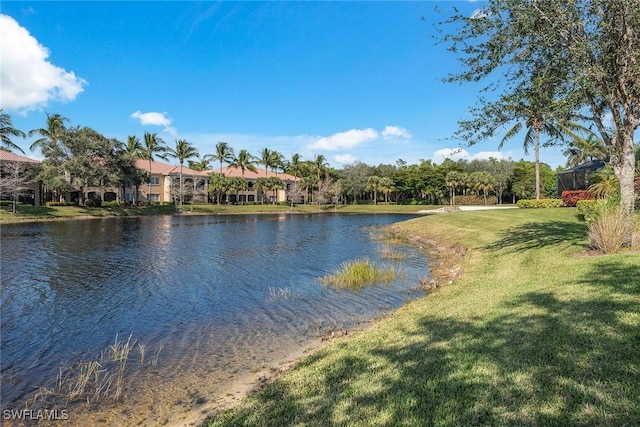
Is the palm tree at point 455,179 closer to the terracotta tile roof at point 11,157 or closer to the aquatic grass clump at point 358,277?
the aquatic grass clump at point 358,277

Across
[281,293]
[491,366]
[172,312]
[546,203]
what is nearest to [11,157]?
[172,312]

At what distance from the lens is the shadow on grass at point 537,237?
14078 mm

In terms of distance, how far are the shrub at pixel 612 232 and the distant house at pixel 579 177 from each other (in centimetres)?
3050

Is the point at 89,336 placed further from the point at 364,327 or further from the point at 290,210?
the point at 290,210

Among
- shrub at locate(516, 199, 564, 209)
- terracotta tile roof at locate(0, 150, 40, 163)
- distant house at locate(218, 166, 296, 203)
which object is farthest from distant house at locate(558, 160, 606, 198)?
terracotta tile roof at locate(0, 150, 40, 163)

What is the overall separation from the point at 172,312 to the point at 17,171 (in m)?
49.5

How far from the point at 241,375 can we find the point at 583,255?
34.0ft

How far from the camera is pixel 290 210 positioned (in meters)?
74.9

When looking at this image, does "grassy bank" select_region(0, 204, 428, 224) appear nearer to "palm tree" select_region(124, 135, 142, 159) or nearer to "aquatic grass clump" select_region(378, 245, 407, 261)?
"palm tree" select_region(124, 135, 142, 159)

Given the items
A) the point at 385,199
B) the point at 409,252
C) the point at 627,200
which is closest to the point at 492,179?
the point at 385,199

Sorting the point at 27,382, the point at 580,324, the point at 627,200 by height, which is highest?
the point at 627,200

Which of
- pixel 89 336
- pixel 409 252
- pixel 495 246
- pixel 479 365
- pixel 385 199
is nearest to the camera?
pixel 479 365

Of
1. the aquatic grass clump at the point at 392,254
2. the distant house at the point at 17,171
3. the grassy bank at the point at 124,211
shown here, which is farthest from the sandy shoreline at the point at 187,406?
the distant house at the point at 17,171

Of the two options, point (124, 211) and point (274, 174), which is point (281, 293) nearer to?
point (124, 211)
